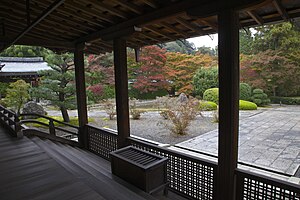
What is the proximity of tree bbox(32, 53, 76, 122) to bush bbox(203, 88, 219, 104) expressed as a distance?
751cm

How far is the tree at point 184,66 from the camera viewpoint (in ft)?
37.8

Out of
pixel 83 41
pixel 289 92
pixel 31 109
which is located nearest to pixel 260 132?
pixel 83 41

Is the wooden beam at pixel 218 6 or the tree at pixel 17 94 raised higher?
the wooden beam at pixel 218 6

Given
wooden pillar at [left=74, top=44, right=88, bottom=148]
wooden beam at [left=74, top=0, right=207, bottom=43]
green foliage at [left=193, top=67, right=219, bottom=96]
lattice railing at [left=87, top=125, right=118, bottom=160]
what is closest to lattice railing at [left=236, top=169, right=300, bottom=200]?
wooden beam at [left=74, top=0, right=207, bottom=43]

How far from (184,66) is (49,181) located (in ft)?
34.9

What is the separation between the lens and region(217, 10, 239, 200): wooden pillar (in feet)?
6.43

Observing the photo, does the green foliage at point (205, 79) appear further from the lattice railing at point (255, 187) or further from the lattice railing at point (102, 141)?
the lattice railing at point (255, 187)

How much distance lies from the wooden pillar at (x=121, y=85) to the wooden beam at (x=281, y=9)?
6.93 feet

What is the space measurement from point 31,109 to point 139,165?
9.03 meters

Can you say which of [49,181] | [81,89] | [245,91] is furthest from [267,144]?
[245,91]

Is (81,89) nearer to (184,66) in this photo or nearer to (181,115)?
(181,115)

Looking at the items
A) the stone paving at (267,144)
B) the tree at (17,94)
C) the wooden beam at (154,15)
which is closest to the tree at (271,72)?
the stone paving at (267,144)

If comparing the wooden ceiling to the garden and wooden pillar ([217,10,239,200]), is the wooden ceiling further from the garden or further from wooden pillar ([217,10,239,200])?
the garden

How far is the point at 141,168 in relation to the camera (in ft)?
8.34
